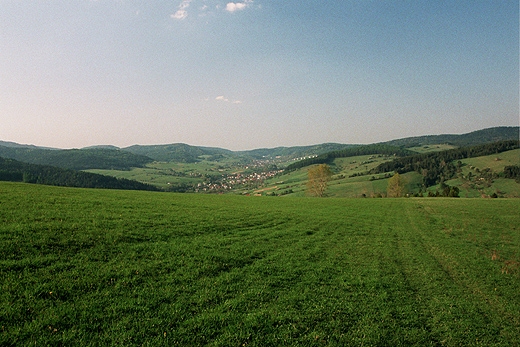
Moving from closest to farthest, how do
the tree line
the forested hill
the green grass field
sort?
1. the green grass field
2. the tree line
3. the forested hill

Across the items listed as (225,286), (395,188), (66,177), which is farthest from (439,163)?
(66,177)

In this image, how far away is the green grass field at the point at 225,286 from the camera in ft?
27.6

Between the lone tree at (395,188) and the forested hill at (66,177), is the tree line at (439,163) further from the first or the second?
the forested hill at (66,177)

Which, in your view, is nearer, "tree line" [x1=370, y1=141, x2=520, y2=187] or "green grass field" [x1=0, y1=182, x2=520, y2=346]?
"green grass field" [x1=0, y1=182, x2=520, y2=346]

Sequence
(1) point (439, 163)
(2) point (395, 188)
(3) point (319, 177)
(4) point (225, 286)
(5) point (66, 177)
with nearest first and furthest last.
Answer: (4) point (225, 286) → (2) point (395, 188) → (3) point (319, 177) → (1) point (439, 163) → (5) point (66, 177)

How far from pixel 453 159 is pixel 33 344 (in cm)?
22179

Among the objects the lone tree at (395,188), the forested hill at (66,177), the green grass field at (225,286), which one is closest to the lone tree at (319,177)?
the lone tree at (395,188)

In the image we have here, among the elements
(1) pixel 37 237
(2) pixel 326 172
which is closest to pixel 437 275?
(1) pixel 37 237

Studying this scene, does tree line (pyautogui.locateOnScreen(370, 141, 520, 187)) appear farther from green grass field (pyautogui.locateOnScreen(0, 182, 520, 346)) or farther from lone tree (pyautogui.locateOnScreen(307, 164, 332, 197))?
green grass field (pyautogui.locateOnScreen(0, 182, 520, 346))

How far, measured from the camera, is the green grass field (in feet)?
27.6

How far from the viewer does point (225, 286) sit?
1194 cm

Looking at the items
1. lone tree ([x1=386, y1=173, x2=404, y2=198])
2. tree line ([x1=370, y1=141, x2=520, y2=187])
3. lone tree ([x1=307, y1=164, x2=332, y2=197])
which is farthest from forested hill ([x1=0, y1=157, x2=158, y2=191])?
tree line ([x1=370, y1=141, x2=520, y2=187])

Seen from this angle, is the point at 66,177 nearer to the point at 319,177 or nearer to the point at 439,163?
the point at 319,177

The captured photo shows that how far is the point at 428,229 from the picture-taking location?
3178 centimetres
